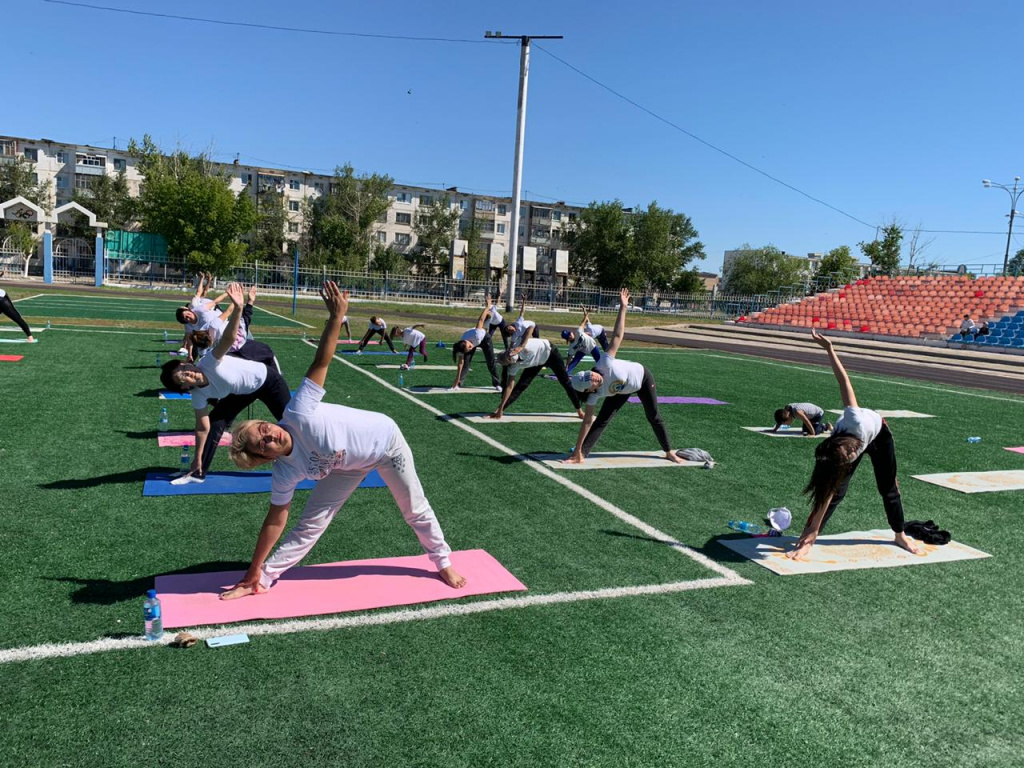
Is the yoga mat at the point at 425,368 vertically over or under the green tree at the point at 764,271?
under

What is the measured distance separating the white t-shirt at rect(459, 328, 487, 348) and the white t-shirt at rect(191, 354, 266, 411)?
6613 millimetres

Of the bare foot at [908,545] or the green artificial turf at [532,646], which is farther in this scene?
the bare foot at [908,545]

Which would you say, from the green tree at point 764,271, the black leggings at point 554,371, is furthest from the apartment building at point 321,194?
the black leggings at point 554,371

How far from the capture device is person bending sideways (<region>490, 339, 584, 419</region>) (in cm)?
1112

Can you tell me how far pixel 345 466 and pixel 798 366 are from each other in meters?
22.8

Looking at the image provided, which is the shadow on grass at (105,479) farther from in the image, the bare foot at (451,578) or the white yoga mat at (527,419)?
the white yoga mat at (527,419)

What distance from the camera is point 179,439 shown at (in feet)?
29.7

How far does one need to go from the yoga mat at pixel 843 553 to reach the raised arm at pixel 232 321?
4.93 metres

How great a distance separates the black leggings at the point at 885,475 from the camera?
5965mm

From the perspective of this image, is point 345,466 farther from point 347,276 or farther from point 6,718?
point 347,276

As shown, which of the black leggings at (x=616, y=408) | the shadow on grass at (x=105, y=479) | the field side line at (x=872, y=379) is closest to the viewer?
the shadow on grass at (x=105, y=479)

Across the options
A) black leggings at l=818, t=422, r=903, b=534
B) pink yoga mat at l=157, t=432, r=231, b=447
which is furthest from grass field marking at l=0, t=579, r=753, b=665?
pink yoga mat at l=157, t=432, r=231, b=447

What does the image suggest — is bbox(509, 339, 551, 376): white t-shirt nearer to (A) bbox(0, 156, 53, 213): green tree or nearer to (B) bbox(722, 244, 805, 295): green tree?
(A) bbox(0, 156, 53, 213): green tree

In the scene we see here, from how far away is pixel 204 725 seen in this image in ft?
11.0
